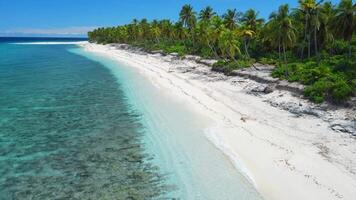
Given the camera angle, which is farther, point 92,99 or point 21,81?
point 21,81

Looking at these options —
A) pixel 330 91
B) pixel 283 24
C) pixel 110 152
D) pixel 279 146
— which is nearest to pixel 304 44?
pixel 283 24

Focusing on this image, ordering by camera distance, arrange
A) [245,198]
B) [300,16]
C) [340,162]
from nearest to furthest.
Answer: [245,198] < [340,162] < [300,16]

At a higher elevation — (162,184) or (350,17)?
(350,17)

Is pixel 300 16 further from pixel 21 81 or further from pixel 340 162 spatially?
pixel 21 81

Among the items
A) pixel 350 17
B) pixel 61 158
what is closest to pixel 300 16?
pixel 350 17

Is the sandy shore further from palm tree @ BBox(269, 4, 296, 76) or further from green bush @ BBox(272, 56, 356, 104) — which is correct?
palm tree @ BBox(269, 4, 296, 76)

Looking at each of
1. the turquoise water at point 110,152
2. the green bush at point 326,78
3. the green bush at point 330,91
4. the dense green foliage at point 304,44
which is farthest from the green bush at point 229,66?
the green bush at point 330,91

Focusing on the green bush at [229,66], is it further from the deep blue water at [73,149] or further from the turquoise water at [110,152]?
the deep blue water at [73,149]
